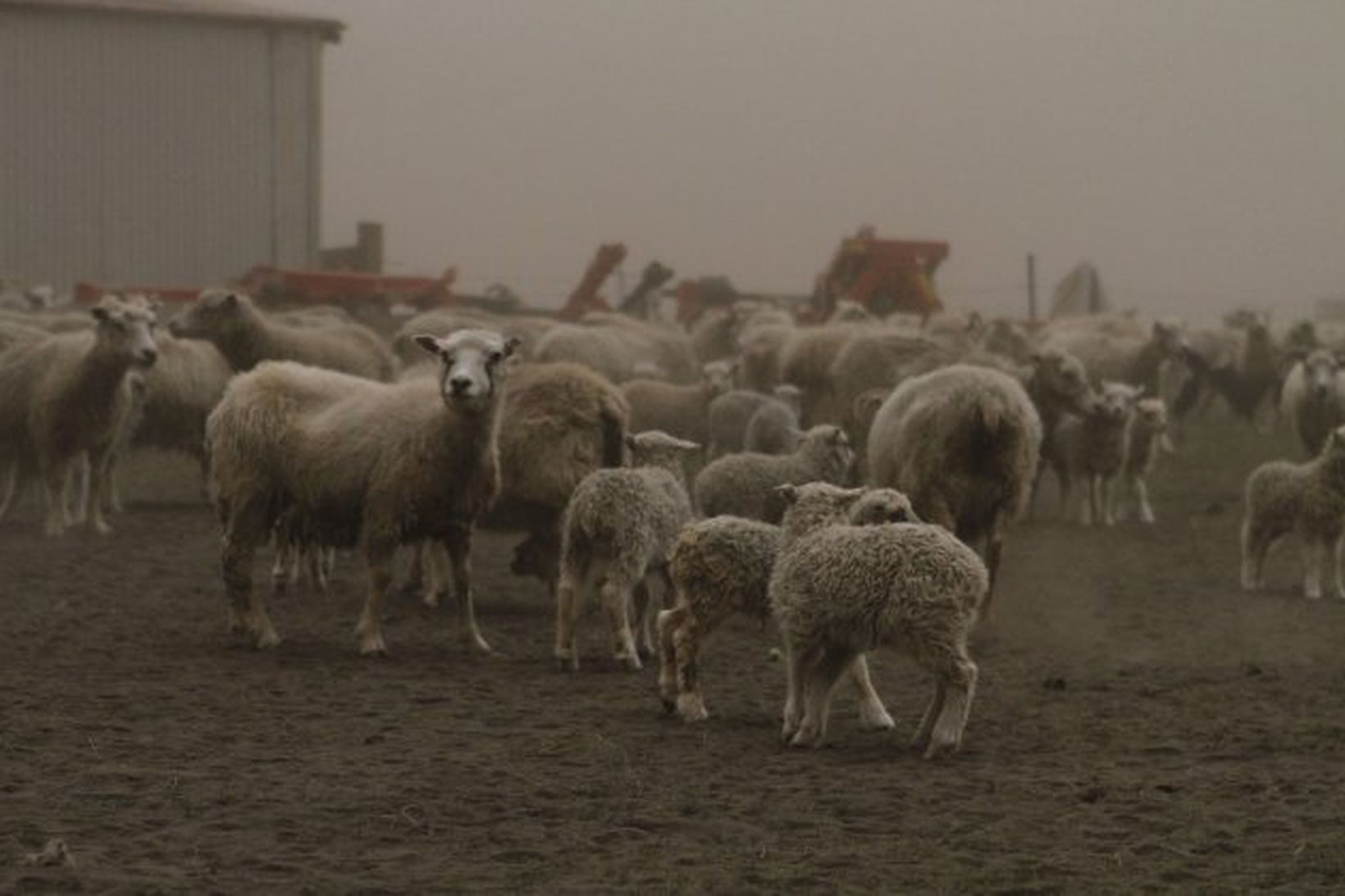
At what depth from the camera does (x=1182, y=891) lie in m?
5.94

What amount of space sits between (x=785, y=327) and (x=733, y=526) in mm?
14825

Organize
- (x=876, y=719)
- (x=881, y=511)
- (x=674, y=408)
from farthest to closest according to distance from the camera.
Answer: (x=674, y=408)
(x=876, y=719)
(x=881, y=511)

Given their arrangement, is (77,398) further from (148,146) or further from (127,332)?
(148,146)

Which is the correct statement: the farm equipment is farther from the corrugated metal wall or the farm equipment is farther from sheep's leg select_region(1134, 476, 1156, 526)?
sheep's leg select_region(1134, 476, 1156, 526)

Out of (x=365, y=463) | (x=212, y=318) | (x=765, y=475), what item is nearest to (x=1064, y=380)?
(x=765, y=475)

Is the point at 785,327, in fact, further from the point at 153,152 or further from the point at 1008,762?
the point at 1008,762

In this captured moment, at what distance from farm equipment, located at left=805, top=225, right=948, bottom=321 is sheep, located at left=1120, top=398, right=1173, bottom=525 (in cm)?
1260

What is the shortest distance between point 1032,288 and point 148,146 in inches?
491

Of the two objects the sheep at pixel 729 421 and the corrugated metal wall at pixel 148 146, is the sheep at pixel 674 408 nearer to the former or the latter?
the sheep at pixel 729 421

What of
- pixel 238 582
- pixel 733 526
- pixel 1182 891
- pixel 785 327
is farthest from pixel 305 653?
pixel 785 327

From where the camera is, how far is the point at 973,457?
434 inches

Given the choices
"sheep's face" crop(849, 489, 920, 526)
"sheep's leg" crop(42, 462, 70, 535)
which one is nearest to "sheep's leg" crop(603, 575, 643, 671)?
"sheep's face" crop(849, 489, 920, 526)

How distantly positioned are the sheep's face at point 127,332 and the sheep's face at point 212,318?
1.46 meters

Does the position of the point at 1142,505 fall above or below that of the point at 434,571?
below
